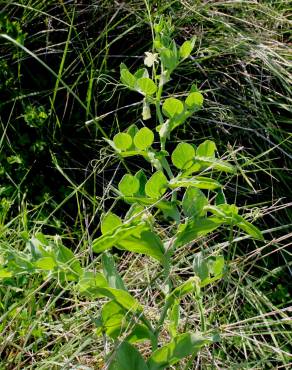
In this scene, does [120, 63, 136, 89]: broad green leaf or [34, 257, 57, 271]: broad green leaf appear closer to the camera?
[34, 257, 57, 271]: broad green leaf

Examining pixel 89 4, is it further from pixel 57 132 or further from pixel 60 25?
pixel 57 132

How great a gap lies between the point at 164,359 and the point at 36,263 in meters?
0.24

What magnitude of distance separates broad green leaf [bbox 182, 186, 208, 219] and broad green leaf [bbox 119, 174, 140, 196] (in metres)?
0.08

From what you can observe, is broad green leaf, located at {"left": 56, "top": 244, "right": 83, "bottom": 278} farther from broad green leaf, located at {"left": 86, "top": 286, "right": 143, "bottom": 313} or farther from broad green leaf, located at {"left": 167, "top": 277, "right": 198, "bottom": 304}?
broad green leaf, located at {"left": 167, "top": 277, "right": 198, "bottom": 304}

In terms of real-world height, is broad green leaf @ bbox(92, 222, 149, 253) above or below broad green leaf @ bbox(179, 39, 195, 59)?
below

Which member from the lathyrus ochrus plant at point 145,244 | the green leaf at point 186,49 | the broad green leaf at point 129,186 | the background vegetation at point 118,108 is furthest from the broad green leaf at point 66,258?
the background vegetation at point 118,108

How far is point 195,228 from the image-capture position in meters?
1.19

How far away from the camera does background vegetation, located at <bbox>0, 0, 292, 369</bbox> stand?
78.7 inches

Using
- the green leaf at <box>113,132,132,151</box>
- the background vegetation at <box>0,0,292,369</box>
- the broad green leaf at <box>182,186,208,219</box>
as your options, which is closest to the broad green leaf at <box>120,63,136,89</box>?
the green leaf at <box>113,132,132,151</box>

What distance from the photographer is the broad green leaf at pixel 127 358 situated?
1179mm

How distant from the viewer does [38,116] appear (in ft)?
6.96

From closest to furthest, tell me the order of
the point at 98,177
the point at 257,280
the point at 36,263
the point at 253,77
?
1. the point at 36,263
2. the point at 257,280
3. the point at 98,177
4. the point at 253,77

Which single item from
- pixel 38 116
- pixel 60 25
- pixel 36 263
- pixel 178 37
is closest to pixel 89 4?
pixel 60 25

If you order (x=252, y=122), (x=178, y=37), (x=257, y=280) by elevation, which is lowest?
(x=257, y=280)
